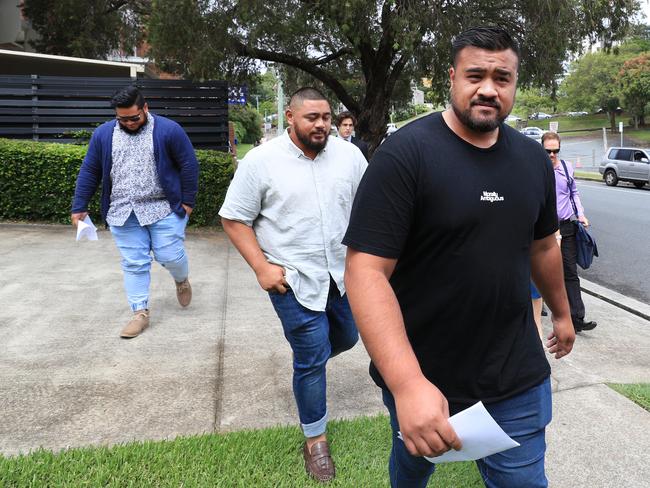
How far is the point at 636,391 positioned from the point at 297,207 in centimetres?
255

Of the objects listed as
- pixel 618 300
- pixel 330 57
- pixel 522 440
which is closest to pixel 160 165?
pixel 522 440

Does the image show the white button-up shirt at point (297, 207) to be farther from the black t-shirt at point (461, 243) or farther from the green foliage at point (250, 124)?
the green foliage at point (250, 124)

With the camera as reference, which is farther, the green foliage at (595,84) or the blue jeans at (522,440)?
the green foliage at (595,84)

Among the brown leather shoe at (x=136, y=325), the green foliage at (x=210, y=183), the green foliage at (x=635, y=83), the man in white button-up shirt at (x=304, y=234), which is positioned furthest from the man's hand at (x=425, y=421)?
the green foliage at (x=635, y=83)

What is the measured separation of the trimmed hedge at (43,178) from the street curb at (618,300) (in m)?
5.42

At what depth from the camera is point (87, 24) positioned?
13.4m

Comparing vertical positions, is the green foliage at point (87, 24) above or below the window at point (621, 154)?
above

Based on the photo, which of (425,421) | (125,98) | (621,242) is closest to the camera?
(425,421)

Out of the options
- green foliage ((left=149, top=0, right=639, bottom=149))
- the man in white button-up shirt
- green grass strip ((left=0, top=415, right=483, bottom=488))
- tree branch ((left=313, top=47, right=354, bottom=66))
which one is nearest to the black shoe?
green grass strip ((left=0, top=415, right=483, bottom=488))

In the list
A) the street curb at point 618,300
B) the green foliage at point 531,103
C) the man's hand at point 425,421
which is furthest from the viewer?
the green foliage at point 531,103

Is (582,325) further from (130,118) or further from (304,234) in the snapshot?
(130,118)

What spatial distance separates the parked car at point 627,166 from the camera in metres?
22.0

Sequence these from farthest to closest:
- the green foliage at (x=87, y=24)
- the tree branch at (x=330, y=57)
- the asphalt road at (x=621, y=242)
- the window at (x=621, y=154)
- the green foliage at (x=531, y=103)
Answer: the green foliage at (x=531, y=103) < the window at (x=621, y=154) < the green foliage at (x=87, y=24) < the tree branch at (x=330, y=57) < the asphalt road at (x=621, y=242)

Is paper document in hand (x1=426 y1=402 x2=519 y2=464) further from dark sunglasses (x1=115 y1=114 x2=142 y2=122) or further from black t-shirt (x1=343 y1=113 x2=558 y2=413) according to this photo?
dark sunglasses (x1=115 y1=114 x2=142 y2=122)
